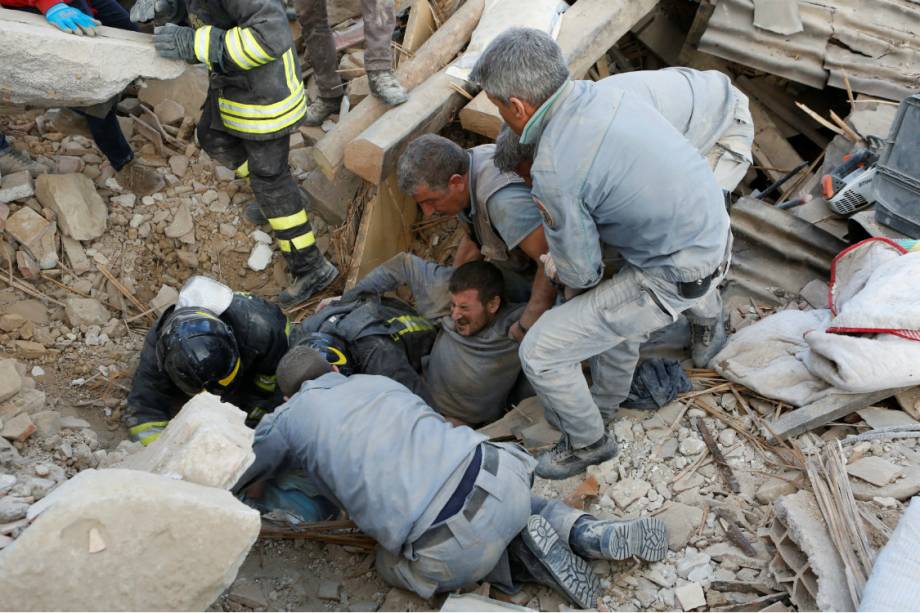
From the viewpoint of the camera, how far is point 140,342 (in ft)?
16.6

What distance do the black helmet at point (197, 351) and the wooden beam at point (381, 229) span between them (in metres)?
1.23

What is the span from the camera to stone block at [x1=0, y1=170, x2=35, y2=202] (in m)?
5.02

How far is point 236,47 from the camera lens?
422 cm

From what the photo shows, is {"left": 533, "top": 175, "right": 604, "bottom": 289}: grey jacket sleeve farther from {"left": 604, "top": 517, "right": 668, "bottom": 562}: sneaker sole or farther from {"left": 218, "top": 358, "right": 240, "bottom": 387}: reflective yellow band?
{"left": 218, "top": 358, "right": 240, "bottom": 387}: reflective yellow band

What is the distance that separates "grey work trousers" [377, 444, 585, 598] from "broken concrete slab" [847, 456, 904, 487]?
1.43 metres

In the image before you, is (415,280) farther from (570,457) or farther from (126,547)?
(126,547)

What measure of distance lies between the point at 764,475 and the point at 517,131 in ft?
6.50

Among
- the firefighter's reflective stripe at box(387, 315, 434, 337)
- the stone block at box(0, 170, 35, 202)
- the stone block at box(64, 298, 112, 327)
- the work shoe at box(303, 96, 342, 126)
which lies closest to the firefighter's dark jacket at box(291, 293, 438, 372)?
the firefighter's reflective stripe at box(387, 315, 434, 337)

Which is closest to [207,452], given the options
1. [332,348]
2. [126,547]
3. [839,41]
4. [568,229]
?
[126,547]

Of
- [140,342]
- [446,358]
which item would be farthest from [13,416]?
[446,358]

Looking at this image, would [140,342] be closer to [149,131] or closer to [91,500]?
[149,131]

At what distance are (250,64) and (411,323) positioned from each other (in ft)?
5.79

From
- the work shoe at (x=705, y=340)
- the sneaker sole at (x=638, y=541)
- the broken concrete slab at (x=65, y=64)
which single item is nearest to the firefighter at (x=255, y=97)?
the broken concrete slab at (x=65, y=64)

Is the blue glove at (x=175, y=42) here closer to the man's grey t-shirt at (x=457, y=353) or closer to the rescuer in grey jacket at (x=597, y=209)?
the man's grey t-shirt at (x=457, y=353)
